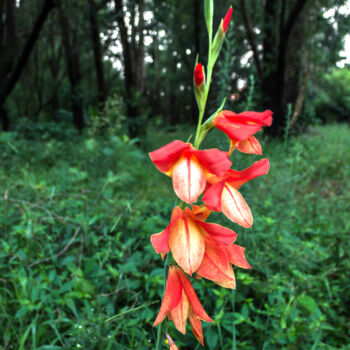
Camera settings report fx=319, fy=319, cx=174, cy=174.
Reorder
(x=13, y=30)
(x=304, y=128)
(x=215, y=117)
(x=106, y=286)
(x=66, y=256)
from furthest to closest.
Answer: (x=304, y=128)
(x=13, y=30)
(x=66, y=256)
(x=106, y=286)
(x=215, y=117)

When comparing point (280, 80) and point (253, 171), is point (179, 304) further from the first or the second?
point (280, 80)

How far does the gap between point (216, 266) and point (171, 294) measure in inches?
4.6

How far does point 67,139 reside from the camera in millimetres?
7152

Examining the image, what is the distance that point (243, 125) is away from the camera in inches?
23.9

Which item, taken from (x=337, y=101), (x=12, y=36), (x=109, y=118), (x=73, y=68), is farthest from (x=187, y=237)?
(x=337, y=101)

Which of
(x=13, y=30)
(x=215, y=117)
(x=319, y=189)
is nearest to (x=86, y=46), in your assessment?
(x=13, y=30)

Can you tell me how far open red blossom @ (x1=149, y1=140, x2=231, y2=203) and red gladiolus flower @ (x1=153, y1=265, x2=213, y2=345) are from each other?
23cm

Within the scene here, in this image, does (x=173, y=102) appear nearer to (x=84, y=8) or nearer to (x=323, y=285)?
(x=84, y=8)

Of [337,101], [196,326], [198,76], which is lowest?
[196,326]

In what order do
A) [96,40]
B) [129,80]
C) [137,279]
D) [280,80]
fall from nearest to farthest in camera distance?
1. [137,279]
2. [280,80]
3. [129,80]
4. [96,40]

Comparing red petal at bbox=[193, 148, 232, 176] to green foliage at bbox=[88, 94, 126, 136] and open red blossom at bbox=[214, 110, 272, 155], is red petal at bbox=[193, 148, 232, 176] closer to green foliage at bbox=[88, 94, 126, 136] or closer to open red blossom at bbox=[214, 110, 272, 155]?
open red blossom at bbox=[214, 110, 272, 155]

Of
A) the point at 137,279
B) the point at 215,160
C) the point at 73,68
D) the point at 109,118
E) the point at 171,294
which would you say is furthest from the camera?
the point at 73,68

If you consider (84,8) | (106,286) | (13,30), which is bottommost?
(106,286)

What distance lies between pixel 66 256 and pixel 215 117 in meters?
1.60
